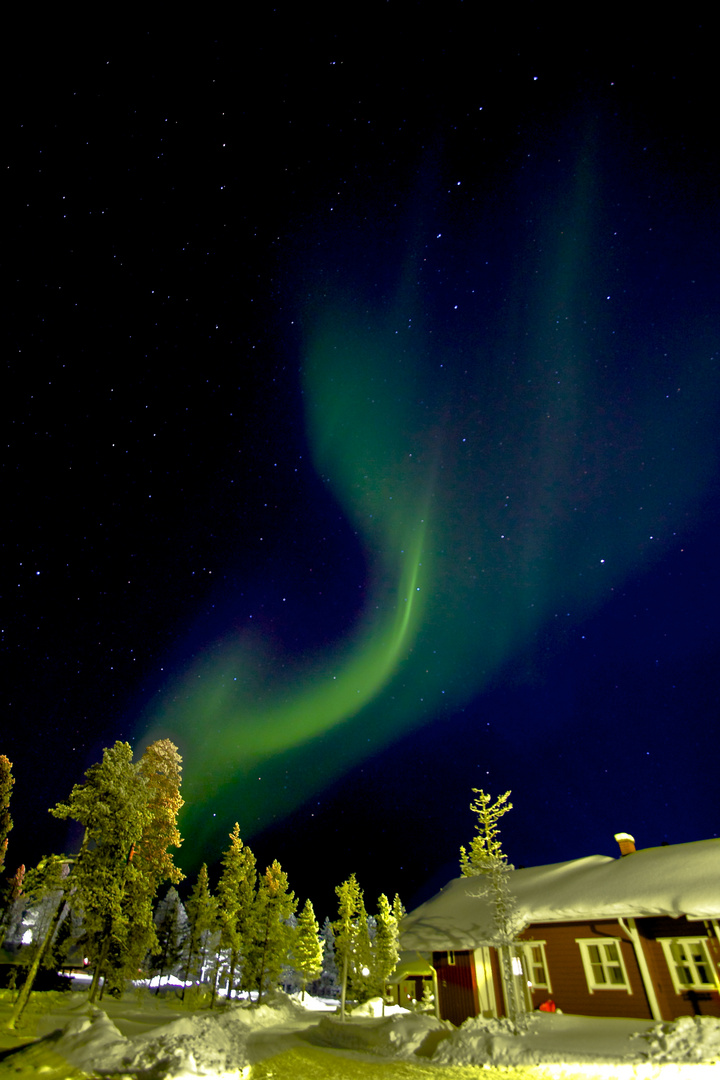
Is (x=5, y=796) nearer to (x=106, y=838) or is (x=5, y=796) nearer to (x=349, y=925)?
(x=106, y=838)

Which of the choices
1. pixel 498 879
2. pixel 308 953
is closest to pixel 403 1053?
pixel 498 879

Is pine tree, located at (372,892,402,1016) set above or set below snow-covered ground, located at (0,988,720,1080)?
above

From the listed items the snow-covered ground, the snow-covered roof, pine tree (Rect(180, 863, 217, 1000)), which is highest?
pine tree (Rect(180, 863, 217, 1000))

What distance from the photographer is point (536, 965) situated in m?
20.5

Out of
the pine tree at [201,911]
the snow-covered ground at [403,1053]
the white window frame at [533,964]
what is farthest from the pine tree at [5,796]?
the white window frame at [533,964]

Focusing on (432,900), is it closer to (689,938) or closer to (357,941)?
(689,938)

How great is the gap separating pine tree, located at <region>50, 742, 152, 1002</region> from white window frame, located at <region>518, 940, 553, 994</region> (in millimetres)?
16052

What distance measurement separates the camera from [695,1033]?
12.4 m

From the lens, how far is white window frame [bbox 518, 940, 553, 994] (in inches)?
786

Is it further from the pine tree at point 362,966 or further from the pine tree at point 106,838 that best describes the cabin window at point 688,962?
the pine tree at point 362,966

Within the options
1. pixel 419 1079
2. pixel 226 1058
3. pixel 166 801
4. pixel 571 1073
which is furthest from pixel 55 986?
pixel 571 1073

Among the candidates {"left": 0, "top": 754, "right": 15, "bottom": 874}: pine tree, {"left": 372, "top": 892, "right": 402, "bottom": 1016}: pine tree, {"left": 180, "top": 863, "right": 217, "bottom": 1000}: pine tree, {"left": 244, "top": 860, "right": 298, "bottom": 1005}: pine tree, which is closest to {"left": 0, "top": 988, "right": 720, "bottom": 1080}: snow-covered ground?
{"left": 0, "top": 754, "right": 15, "bottom": 874}: pine tree

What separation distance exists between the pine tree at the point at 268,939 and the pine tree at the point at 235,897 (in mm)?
900

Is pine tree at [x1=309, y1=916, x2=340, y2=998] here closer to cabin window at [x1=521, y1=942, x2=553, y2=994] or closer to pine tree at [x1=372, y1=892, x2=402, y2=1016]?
pine tree at [x1=372, y1=892, x2=402, y2=1016]
